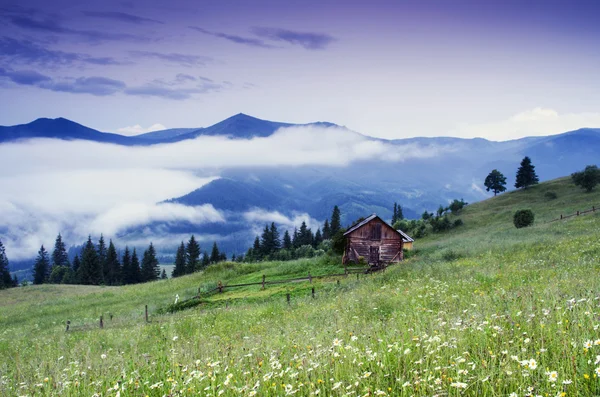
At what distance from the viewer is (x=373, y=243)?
56.2 meters

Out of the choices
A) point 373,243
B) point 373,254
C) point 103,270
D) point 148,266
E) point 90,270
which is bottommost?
point 148,266

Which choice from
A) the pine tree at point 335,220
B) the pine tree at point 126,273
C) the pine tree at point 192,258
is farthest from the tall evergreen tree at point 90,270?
the pine tree at point 335,220

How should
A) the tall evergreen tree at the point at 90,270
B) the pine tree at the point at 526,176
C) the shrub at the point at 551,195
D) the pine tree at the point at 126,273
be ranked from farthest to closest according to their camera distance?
the pine tree at the point at 126,273
the pine tree at the point at 526,176
the tall evergreen tree at the point at 90,270
the shrub at the point at 551,195

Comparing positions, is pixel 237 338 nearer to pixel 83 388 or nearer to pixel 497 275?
pixel 83 388

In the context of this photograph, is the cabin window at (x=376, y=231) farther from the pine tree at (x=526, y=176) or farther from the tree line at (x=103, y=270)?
the tree line at (x=103, y=270)

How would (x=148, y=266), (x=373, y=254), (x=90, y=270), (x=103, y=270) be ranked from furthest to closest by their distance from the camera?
(x=148, y=266) → (x=103, y=270) → (x=90, y=270) → (x=373, y=254)

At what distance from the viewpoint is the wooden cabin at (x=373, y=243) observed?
55750 mm

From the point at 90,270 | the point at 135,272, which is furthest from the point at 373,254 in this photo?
the point at 90,270

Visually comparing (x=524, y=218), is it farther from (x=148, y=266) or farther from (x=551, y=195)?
(x=148, y=266)

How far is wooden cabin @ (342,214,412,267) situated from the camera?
55.8 meters

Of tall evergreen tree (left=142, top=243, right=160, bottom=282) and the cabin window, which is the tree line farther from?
the cabin window

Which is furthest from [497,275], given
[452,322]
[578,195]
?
[578,195]

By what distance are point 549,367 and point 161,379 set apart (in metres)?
6.00

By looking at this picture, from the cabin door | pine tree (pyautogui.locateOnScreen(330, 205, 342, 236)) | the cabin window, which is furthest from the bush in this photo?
pine tree (pyautogui.locateOnScreen(330, 205, 342, 236))
